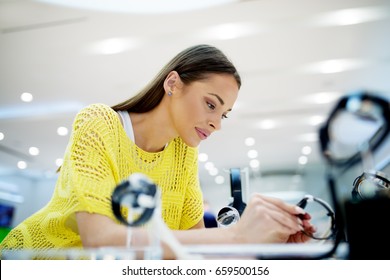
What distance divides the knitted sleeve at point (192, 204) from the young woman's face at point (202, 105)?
5.5 inches

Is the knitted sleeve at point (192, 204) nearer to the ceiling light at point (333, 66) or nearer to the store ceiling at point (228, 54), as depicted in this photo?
the store ceiling at point (228, 54)

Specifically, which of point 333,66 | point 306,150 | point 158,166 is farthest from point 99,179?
point 333,66

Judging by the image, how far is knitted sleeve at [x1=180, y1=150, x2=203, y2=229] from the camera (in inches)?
31.3

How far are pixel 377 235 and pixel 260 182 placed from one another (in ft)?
1.80

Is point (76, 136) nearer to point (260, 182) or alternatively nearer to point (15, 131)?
point (260, 182)

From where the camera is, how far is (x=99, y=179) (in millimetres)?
516

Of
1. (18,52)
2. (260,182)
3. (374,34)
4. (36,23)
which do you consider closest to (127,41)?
(36,23)

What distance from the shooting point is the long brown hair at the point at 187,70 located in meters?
0.71

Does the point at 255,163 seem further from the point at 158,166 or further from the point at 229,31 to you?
the point at 229,31

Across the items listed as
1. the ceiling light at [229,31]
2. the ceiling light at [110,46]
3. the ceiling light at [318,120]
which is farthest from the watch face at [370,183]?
the ceiling light at [110,46]

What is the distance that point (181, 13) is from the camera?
5.85 ft

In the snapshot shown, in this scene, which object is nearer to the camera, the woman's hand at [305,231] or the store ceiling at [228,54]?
the woman's hand at [305,231]

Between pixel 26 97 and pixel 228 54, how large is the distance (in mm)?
884

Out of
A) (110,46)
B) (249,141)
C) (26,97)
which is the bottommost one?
(249,141)
